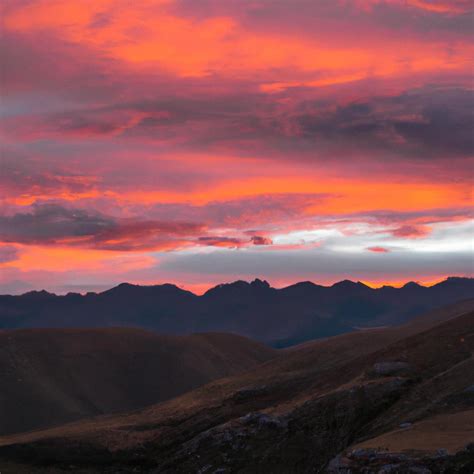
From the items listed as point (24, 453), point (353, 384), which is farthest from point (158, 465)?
point (353, 384)

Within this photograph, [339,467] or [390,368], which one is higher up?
[390,368]

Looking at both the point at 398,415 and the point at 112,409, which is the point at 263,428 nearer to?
the point at 398,415

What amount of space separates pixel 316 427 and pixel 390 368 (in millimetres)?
16705

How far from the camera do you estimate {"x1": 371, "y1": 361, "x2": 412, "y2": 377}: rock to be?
3455 inches

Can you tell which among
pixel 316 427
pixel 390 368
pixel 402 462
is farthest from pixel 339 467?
pixel 390 368

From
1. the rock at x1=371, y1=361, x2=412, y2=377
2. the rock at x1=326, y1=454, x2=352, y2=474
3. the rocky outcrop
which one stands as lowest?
the rock at x1=326, y1=454, x2=352, y2=474

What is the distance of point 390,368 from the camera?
89062 mm

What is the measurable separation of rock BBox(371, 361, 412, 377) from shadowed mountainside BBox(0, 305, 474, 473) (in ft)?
0.43

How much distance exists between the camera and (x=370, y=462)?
5547 cm

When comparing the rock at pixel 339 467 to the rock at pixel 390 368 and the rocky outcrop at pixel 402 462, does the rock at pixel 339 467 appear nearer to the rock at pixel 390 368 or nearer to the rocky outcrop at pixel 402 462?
the rocky outcrop at pixel 402 462

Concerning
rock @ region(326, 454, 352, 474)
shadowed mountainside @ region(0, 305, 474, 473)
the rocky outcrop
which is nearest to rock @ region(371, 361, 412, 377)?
shadowed mountainside @ region(0, 305, 474, 473)

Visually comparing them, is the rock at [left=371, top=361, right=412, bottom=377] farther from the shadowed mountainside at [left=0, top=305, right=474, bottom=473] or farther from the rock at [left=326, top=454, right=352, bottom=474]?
the rock at [left=326, top=454, right=352, bottom=474]

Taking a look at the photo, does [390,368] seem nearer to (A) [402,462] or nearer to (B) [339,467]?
(B) [339,467]

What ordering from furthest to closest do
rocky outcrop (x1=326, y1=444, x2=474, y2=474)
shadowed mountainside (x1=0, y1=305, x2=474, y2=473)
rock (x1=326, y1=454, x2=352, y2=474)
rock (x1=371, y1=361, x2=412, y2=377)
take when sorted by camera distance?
rock (x1=371, y1=361, x2=412, y2=377) → shadowed mountainside (x1=0, y1=305, x2=474, y2=473) → rock (x1=326, y1=454, x2=352, y2=474) → rocky outcrop (x1=326, y1=444, x2=474, y2=474)
